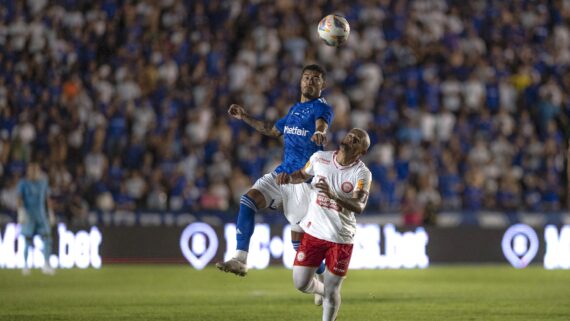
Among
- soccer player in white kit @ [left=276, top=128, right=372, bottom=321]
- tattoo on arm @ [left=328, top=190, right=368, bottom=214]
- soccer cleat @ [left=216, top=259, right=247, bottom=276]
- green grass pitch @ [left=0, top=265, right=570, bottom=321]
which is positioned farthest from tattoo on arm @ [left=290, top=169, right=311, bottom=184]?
green grass pitch @ [left=0, top=265, right=570, bottom=321]

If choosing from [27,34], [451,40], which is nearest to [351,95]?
[451,40]

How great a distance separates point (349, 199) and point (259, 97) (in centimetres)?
1648

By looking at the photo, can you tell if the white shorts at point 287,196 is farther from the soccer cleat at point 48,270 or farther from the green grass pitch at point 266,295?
the soccer cleat at point 48,270

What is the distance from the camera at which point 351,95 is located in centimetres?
2739

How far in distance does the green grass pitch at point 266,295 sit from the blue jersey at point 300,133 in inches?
69.4

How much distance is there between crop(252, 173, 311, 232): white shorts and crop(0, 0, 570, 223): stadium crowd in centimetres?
1158

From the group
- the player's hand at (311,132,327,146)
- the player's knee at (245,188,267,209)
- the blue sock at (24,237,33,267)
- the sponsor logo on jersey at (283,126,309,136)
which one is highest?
the sponsor logo on jersey at (283,126,309,136)

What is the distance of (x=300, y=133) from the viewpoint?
12.1 meters

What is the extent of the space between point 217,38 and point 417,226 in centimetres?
740

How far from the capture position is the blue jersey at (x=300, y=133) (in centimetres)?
1208

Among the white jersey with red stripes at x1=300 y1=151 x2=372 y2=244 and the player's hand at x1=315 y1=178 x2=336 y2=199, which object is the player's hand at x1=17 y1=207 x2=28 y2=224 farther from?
the player's hand at x1=315 y1=178 x2=336 y2=199

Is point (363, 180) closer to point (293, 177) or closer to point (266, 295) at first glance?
point (293, 177)

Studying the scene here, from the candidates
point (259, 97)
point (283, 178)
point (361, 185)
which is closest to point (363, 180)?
point (361, 185)

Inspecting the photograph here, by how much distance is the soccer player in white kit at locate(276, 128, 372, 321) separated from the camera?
10250 mm
